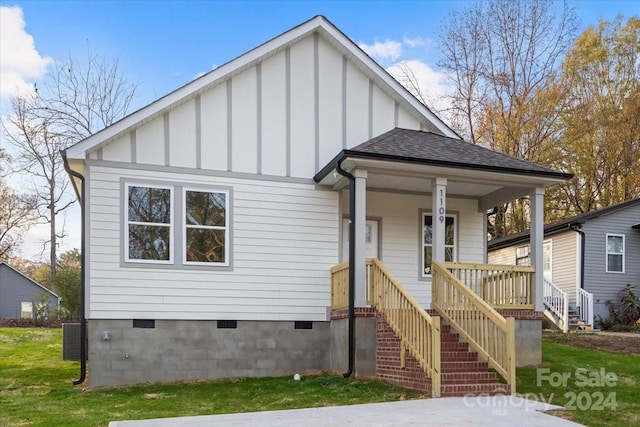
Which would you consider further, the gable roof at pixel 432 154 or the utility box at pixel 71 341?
the utility box at pixel 71 341

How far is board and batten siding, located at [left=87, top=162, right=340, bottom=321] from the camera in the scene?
394 inches

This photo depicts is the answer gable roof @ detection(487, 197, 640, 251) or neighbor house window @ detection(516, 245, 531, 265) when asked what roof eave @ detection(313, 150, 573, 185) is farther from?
neighbor house window @ detection(516, 245, 531, 265)

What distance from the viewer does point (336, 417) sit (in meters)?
6.67

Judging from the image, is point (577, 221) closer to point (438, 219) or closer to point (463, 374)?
point (438, 219)

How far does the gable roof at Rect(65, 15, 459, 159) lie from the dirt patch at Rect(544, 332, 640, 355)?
5895 millimetres

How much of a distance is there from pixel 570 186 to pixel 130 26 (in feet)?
70.1

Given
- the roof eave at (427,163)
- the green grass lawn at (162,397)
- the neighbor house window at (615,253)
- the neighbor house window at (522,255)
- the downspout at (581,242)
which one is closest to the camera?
the green grass lawn at (162,397)

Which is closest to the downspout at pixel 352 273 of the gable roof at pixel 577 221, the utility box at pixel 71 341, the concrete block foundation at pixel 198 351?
the concrete block foundation at pixel 198 351

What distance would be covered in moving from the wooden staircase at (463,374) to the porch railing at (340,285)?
192cm

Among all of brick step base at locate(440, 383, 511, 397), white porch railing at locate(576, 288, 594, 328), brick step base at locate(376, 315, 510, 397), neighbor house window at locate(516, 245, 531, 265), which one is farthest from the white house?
neighbor house window at locate(516, 245, 531, 265)

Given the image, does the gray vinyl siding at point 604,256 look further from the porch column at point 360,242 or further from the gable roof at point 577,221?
the porch column at point 360,242

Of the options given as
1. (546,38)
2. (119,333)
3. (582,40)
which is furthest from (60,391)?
(582,40)

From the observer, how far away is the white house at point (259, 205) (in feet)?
32.9

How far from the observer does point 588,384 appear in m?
8.79
